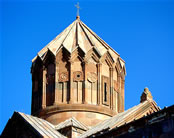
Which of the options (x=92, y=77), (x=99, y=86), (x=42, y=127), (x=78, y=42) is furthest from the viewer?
(x=78, y=42)

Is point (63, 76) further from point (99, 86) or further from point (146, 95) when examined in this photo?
point (146, 95)

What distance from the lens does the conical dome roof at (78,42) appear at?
121 feet

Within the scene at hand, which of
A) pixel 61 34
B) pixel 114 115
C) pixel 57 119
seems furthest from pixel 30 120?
pixel 61 34

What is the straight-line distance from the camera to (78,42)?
37000 millimetres

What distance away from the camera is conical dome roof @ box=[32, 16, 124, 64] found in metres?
36.8

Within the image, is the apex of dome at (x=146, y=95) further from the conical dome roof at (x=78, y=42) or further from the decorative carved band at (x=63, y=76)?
the decorative carved band at (x=63, y=76)

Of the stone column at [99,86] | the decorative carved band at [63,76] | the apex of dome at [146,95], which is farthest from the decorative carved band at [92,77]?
the apex of dome at [146,95]

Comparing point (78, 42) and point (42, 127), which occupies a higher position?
point (78, 42)

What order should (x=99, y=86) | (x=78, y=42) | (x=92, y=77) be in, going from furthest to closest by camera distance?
(x=78, y=42) < (x=92, y=77) < (x=99, y=86)

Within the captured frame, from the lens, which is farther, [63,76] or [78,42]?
[78,42]

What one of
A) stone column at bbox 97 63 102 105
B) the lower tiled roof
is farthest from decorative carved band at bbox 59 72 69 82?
the lower tiled roof

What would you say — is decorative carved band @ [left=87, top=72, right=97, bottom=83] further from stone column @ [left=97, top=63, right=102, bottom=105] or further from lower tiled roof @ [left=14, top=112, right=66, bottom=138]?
lower tiled roof @ [left=14, top=112, right=66, bottom=138]

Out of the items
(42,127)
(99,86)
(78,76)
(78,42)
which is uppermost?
(78,42)

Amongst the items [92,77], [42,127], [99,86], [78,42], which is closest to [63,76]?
[92,77]
